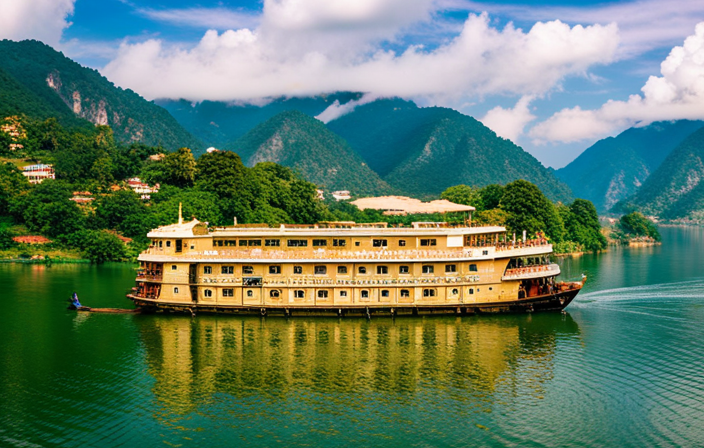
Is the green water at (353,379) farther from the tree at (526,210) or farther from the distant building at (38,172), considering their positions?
the distant building at (38,172)

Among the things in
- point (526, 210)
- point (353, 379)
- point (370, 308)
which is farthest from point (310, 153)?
point (353, 379)

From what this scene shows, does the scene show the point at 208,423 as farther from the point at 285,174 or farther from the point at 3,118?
the point at 3,118

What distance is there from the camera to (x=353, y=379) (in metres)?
23.2

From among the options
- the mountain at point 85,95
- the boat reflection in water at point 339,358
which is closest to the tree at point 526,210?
the boat reflection in water at point 339,358

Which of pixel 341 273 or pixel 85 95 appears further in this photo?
pixel 85 95

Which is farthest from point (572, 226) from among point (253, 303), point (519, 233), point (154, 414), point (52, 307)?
point (154, 414)

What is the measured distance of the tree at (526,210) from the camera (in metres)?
61.2

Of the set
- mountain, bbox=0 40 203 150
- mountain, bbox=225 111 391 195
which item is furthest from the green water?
mountain, bbox=0 40 203 150

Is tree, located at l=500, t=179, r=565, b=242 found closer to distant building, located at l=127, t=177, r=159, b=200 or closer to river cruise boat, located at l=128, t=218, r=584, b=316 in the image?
river cruise boat, located at l=128, t=218, r=584, b=316

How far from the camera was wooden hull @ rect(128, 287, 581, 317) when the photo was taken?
104 ft

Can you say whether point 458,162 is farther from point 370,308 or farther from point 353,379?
point 353,379

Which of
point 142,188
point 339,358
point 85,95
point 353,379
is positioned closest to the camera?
point 353,379

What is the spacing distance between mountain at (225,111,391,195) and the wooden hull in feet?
355

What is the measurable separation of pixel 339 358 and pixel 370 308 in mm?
6722
